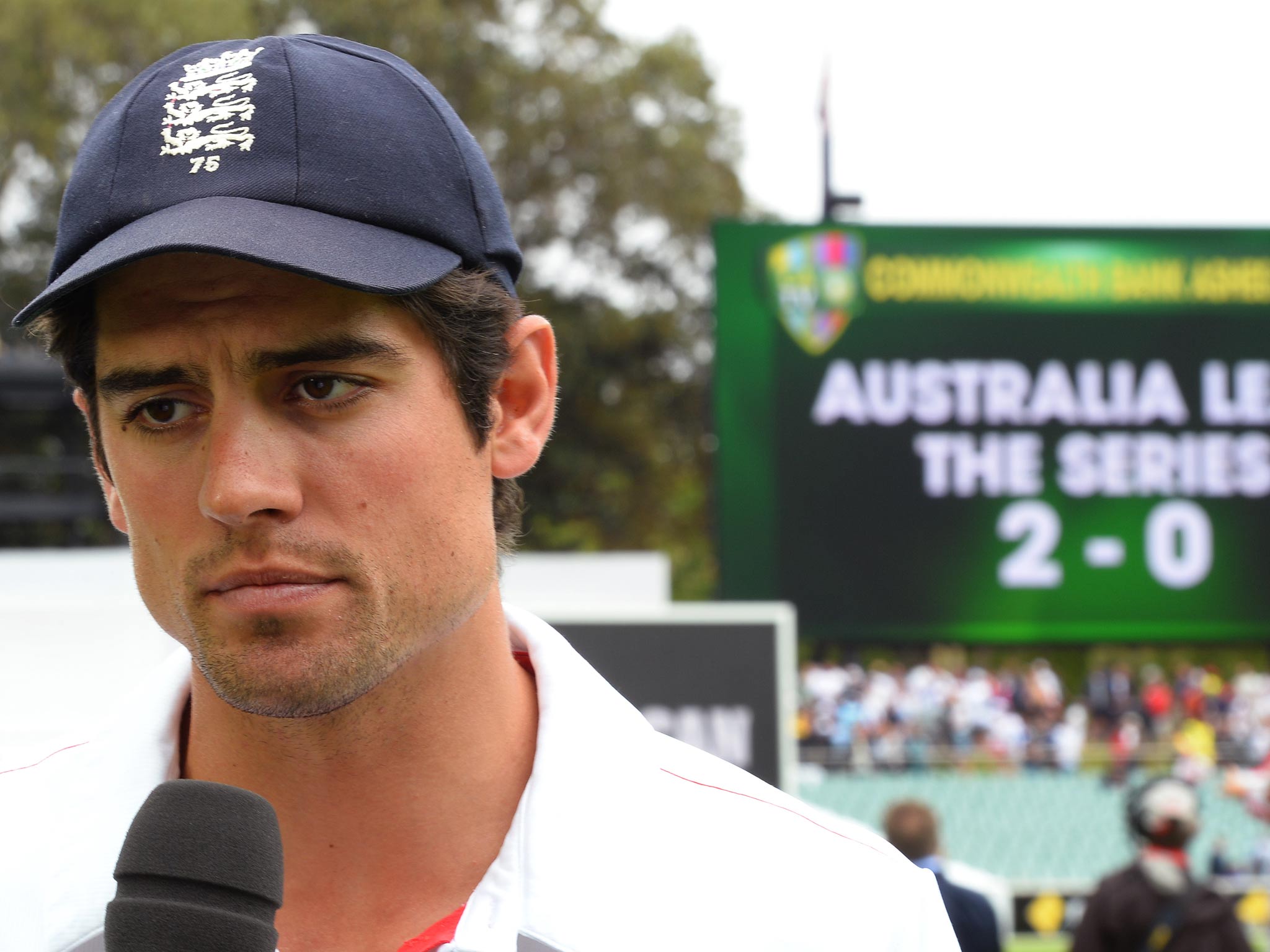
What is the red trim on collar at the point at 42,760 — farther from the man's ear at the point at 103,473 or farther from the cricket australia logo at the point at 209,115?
the cricket australia logo at the point at 209,115

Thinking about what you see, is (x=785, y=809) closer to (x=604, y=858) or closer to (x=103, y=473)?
(x=604, y=858)

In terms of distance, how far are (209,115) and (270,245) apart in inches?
6.7

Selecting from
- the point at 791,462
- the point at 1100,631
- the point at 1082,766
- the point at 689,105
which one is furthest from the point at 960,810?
the point at 689,105

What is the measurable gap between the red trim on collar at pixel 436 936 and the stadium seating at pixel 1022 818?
1154 centimetres

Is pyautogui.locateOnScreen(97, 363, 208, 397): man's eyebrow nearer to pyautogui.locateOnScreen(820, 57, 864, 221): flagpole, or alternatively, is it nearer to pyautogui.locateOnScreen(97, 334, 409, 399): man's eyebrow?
pyautogui.locateOnScreen(97, 334, 409, 399): man's eyebrow

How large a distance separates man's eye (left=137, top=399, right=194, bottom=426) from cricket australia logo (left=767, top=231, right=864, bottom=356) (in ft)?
19.2

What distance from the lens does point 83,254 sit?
141cm

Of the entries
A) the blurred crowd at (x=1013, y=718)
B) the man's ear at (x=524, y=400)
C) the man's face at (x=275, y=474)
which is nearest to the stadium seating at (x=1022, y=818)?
the blurred crowd at (x=1013, y=718)

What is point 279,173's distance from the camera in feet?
4.51

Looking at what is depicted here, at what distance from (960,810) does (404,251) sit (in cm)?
1259

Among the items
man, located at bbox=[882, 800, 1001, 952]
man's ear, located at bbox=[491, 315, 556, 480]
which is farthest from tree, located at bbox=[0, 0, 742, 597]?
man's ear, located at bbox=[491, 315, 556, 480]

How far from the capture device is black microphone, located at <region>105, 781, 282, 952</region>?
1.10 meters

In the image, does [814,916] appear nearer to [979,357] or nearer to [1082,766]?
[979,357]

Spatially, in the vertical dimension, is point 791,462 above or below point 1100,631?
above
